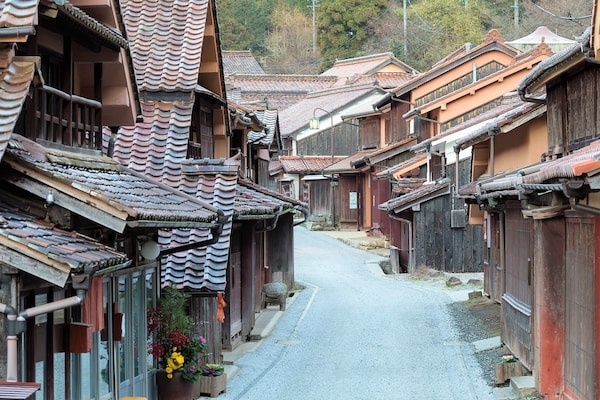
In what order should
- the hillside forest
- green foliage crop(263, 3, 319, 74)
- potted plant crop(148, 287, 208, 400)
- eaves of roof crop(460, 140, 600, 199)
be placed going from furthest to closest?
1. green foliage crop(263, 3, 319, 74)
2. the hillside forest
3. potted plant crop(148, 287, 208, 400)
4. eaves of roof crop(460, 140, 600, 199)

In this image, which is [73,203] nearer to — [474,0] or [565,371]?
[565,371]

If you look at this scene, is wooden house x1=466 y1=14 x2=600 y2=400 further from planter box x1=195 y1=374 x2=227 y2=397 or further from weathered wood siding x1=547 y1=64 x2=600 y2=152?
planter box x1=195 y1=374 x2=227 y2=397

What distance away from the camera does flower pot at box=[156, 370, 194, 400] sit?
44.8ft

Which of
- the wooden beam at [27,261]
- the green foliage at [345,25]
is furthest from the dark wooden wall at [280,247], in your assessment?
the green foliage at [345,25]

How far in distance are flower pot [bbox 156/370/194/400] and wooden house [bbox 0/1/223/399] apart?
235mm

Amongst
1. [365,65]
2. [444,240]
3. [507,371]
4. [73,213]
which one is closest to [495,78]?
[444,240]

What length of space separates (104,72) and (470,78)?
27550mm

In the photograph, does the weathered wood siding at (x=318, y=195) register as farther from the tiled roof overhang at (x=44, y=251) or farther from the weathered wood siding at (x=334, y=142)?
the tiled roof overhang at (x=44, y=251)

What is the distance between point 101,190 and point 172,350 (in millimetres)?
4843

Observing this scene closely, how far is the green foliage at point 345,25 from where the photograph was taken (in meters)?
70.0

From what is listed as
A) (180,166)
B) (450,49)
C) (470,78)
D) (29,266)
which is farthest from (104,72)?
(450,49)

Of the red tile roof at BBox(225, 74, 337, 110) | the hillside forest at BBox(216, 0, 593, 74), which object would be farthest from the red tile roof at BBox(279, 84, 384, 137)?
the hillside forest at BBox(216, 0, 593, 74)

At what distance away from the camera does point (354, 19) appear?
71.5 m

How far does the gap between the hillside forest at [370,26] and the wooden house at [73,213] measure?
143ft
